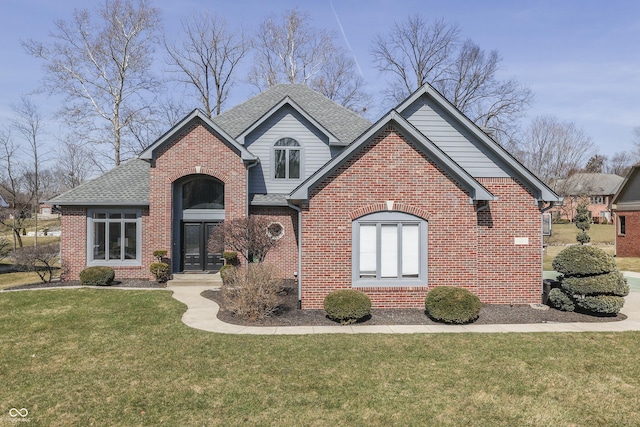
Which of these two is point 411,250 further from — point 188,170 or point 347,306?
point 188,170

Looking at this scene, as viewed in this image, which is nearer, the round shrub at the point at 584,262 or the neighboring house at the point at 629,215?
the round shrub at the point at 584,262

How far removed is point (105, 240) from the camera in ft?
55.6

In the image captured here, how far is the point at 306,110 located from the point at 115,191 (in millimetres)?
10536

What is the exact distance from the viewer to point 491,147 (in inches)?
506

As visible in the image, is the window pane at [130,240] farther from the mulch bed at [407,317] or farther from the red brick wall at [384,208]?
the red brick wall at [384,208]

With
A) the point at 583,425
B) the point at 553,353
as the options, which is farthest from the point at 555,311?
the point at 583,425

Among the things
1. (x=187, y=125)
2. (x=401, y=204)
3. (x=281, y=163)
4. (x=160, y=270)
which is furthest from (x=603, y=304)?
(x=187, y=125)

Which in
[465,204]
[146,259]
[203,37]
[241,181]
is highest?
[203,37]

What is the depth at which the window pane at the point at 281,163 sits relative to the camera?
59.9 ft

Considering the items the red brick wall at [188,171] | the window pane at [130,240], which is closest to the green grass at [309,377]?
the red brick wall at [188,171]

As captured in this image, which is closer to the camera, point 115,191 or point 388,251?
Answer: point 388,251

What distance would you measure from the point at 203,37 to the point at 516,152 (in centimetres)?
3794

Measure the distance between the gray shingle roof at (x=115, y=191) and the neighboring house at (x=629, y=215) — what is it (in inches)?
1261

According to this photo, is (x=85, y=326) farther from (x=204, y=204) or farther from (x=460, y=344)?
(x=460, y=344)
